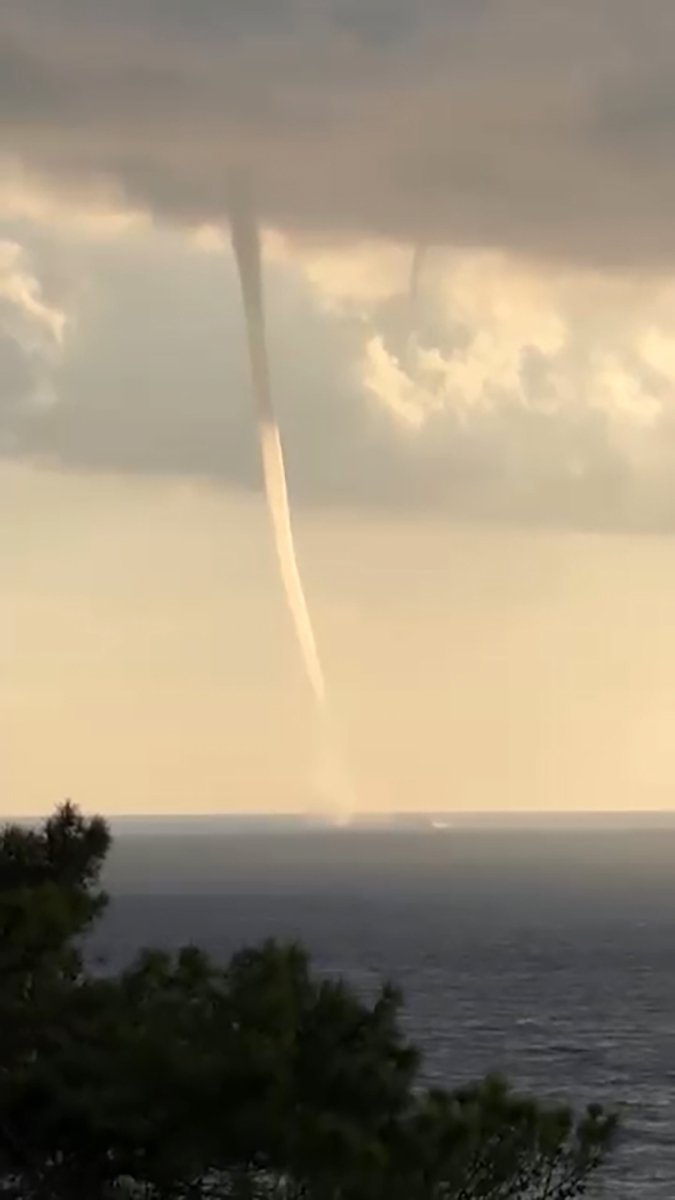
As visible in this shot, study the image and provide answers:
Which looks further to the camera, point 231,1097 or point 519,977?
point 519,977

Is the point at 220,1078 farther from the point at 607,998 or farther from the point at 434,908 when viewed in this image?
the point at 434,908

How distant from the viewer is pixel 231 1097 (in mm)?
17734

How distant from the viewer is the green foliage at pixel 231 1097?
17.5 m

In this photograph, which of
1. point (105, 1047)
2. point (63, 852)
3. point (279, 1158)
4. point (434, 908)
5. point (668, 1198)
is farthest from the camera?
point (434, 908)

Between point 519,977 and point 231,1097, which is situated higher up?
point 231,1097

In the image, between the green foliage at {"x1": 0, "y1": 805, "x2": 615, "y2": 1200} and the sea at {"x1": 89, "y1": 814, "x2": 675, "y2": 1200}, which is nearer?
the green foliage at {"x1": 0, "y1": 805, "x2": 615, "y2": 1200}

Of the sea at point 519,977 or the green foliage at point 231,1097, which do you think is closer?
the green foliage at point 231,1097

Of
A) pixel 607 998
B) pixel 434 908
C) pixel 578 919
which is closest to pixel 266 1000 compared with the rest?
pixel 607 998

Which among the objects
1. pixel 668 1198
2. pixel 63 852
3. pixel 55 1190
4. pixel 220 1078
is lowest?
pixel 668 1198

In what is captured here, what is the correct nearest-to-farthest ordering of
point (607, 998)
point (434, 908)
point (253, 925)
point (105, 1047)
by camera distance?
point (105, 1047)
point (607, 998)
point (253, 925)
point (434, 908)

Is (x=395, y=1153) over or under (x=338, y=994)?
under

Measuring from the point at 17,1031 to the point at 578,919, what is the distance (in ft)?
525

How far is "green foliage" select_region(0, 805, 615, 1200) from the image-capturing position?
57.3ft

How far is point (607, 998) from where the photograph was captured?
111938mm
